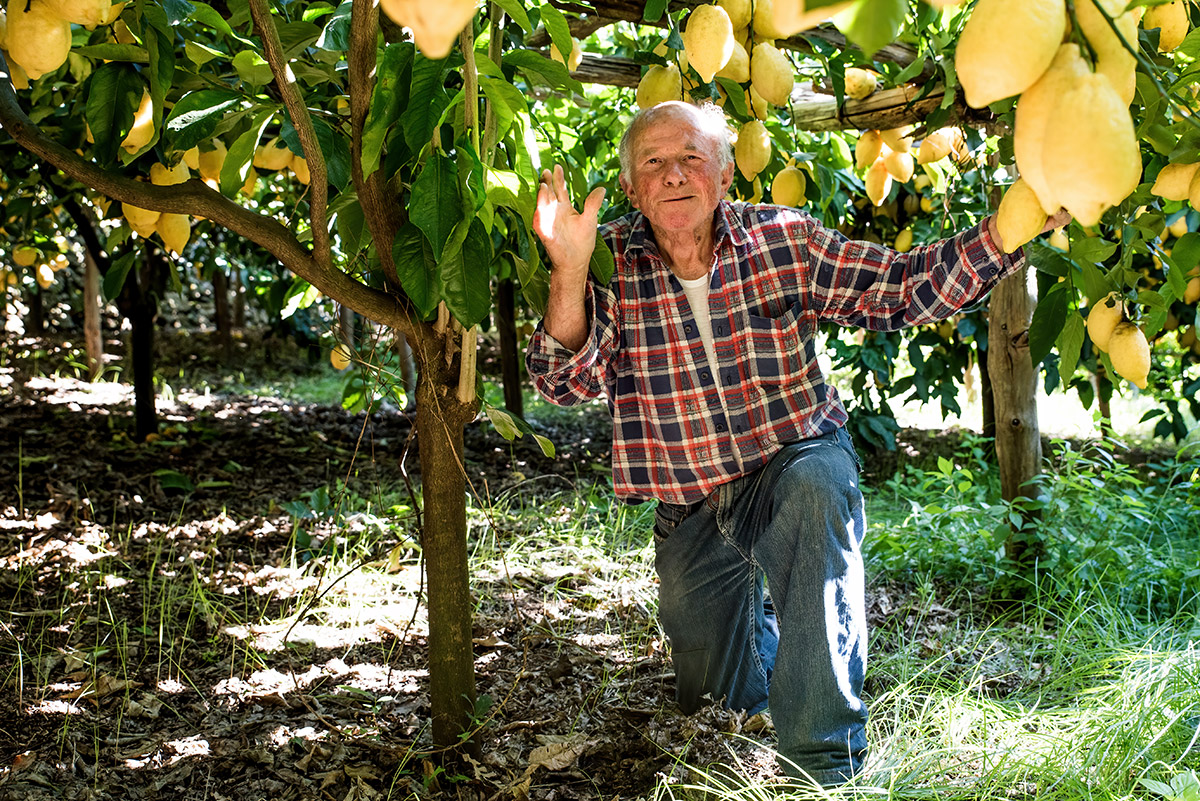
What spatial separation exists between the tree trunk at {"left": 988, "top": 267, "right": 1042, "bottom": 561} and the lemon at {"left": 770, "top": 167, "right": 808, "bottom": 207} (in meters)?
0.93

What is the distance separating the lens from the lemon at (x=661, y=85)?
164 centimetres

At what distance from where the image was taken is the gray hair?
1.68 m

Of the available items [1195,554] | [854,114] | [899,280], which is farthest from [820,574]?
[1195,554]

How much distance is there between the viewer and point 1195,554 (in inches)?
102

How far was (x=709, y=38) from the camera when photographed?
3.94 ft

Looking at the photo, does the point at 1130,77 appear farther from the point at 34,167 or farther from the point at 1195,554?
the point at 34,167

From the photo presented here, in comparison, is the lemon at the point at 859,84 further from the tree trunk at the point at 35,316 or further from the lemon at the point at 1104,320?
the tree trunk at the point at 35,316

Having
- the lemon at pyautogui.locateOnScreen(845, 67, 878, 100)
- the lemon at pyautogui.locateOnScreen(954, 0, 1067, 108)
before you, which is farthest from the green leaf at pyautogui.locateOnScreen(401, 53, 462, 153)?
the lemon at pyautogui.locateOnScreen(845, 67, 878, 100)

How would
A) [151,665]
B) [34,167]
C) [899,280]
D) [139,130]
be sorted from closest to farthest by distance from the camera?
[139,130]
[899,280]
[151,665]
[34,167]

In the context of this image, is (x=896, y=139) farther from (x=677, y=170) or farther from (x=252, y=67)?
(x=252, y=67)

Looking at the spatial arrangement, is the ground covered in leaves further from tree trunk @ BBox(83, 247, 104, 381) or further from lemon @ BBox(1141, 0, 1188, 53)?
tree trunk @ BBox(83, 247, 104, 381)

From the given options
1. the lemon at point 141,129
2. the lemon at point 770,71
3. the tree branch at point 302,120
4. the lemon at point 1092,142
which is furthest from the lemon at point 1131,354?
the lemon at point 141,129

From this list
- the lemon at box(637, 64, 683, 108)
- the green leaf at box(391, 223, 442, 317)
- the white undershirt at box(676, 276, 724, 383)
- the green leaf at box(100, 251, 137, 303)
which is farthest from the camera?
the white undershirt at box(676, 276, 724, 383)

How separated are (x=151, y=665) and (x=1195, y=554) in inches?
102
